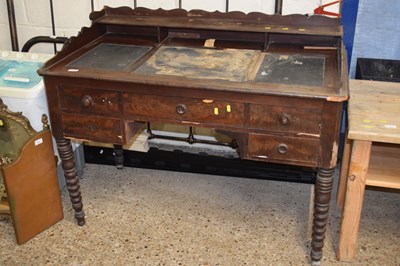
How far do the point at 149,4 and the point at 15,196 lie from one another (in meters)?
1.19

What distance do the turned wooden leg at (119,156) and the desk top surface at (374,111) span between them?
127 centimetres

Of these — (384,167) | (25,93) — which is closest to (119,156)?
(25,93)

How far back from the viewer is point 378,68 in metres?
2.50

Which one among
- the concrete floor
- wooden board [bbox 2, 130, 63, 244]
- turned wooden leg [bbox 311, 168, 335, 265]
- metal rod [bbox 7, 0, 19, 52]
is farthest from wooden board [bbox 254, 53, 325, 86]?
metal rod [bbox 7, 0, 19, 52]

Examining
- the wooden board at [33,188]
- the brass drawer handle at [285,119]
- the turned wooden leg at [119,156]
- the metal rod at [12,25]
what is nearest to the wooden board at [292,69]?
the brass drawer handle at [285,119]

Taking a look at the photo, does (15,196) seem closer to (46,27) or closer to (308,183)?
(46,27)

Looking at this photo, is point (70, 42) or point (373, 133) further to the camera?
point (70, 42)

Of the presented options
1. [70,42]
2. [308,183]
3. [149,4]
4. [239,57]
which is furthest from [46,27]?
[308,183]

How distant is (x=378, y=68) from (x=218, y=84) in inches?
43.5

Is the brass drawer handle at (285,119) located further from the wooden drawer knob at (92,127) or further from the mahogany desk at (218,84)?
the wooden drawer knob at (92,127)

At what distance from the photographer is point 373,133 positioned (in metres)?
1.80

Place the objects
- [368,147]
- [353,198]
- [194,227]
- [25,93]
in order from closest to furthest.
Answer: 1. [368,147]
2. [353,198]
3. [25,93]
4. [194,227]

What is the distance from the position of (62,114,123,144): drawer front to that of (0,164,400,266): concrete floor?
0.50m

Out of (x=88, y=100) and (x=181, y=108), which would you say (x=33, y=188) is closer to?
(x=88, y=100)
